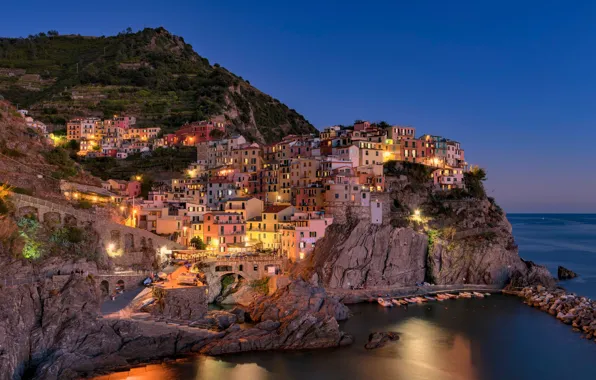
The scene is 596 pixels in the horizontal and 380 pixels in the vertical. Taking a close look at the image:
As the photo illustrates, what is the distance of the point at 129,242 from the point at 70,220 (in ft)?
17.2

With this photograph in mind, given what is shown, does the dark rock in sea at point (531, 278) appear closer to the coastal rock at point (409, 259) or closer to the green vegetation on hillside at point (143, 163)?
the coastal rock at point (409, 259)

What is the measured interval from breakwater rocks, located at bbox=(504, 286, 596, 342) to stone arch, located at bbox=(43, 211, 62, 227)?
33.5 metres

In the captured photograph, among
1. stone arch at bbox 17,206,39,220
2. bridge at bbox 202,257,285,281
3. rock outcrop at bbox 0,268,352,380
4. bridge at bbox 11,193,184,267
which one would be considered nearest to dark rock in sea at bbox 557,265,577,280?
bridge at bbox 202,257,285,281

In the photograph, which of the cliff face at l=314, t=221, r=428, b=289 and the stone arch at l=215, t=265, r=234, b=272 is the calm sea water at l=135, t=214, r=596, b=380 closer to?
the cliff face at l=314, t=221, r=428, b=289

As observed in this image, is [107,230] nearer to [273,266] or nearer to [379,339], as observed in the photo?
[273,266]

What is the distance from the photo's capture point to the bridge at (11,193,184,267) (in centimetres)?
3053

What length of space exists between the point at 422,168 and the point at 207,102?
42.4 m

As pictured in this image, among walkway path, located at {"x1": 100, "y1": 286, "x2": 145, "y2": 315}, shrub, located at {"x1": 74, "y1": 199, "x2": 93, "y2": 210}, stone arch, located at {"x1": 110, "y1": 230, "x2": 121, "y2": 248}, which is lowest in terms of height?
walkway path, located at {"x1": 100, "y1": 286, "x2": 145, "y2": 315}

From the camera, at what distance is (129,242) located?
1447 inches

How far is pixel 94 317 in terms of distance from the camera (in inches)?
1009

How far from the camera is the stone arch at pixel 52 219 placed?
101 ft

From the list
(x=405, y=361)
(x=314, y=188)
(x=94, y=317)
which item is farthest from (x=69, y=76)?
(x=405, y=361)

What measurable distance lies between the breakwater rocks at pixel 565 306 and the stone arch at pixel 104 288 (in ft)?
97.0

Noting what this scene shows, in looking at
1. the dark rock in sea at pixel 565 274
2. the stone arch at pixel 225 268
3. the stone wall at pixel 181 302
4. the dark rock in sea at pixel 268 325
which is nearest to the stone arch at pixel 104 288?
the stone wall at pixel 181 302
